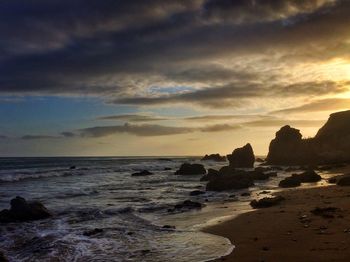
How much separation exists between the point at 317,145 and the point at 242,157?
16164 millimetres

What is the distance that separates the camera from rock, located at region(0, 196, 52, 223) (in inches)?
892

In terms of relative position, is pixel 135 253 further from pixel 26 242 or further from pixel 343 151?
pixel 343 151

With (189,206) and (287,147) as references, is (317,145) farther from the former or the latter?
(189,206)

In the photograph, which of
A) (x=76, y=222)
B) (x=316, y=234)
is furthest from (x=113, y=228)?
(x=316, y=234)

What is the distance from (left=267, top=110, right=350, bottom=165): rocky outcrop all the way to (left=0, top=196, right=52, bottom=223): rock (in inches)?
2751

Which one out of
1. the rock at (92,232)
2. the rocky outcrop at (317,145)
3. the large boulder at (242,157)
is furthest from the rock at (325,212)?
the large boulder at (242,157)

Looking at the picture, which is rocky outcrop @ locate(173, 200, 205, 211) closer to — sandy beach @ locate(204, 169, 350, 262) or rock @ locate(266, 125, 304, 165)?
sandy beach @ locate(204, 169, 350, 262)

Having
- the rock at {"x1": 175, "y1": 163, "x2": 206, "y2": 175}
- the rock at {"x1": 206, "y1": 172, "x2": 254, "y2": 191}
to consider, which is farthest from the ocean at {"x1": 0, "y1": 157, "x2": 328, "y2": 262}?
the rock at {"x1": 175, "y1": 163, "x2": 206, "y2": 175}

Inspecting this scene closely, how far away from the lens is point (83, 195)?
35562mm

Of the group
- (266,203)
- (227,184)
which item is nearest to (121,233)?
(266,203)

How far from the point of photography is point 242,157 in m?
96.5

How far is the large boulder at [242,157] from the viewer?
95812 millimetres

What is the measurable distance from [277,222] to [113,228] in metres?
7.32

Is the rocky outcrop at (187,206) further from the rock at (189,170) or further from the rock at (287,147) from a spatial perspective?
the rock at (287,147)
